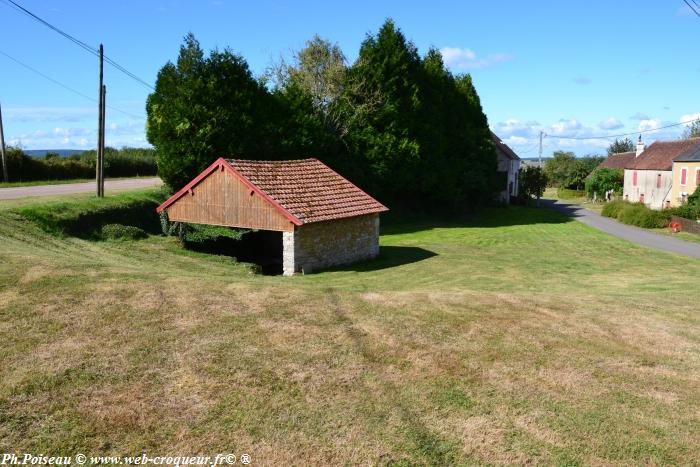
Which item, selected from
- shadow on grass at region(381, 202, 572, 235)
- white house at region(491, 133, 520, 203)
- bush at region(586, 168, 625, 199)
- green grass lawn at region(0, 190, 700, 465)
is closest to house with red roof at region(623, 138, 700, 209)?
bush at region(586, 168, 625, 199)

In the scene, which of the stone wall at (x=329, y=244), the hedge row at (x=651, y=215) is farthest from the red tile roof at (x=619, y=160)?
the stone wall at (x=329, y=244)

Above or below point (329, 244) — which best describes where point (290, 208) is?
above

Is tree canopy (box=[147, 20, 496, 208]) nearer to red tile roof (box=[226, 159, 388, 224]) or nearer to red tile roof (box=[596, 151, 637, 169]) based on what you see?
red tile roof (box=[226, 159, 388, 224])

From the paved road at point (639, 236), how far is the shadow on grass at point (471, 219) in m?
2.08

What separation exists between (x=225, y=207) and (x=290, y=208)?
118 inches

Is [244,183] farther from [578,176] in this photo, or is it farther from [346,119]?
[578,176]

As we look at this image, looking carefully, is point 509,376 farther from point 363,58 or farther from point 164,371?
point 363,58

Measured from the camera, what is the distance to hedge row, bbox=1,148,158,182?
39.3 metres

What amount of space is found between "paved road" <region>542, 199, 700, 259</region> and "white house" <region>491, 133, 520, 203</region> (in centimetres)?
1095

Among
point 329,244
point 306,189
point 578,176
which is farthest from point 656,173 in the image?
point 329,244

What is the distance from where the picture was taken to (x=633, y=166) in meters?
60.4

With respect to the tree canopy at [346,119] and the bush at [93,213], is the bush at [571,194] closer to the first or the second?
the tree canopy at [346,119]

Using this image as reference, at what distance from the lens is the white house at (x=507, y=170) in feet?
213

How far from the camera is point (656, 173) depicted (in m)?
55.0
